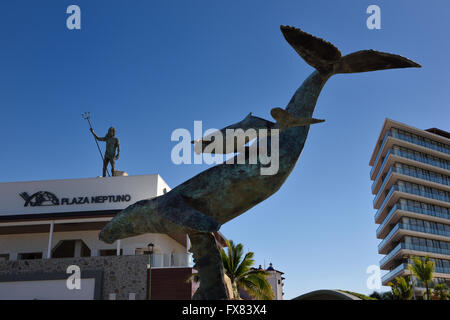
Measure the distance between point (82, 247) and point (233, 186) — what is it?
23233mm

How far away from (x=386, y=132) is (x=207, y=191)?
196 feet

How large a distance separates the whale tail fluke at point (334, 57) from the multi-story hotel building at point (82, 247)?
47.8 feet

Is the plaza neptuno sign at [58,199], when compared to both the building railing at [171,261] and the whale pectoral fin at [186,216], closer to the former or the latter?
the building railing at [171,261]

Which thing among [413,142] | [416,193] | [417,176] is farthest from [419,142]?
[416,193]

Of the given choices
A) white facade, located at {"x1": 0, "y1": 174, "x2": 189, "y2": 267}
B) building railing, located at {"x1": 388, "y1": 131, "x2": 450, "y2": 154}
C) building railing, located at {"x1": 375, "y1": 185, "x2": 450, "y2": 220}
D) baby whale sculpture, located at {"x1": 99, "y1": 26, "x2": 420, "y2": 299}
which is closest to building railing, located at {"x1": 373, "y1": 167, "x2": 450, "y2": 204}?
building railing, located at {"x1": 375, "y1": 185, "x2": 450, "y2": 220}

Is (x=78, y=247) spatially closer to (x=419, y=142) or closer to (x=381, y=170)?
(x=381, y=170)

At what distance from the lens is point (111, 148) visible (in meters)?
27.0

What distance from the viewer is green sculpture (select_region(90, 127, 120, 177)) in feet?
88.7

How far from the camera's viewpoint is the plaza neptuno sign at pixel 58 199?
2589cm

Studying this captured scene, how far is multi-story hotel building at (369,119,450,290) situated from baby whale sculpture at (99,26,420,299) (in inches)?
2112

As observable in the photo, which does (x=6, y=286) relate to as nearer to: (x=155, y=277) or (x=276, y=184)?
(x=155, y=277)

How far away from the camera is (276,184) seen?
25.9 feet
